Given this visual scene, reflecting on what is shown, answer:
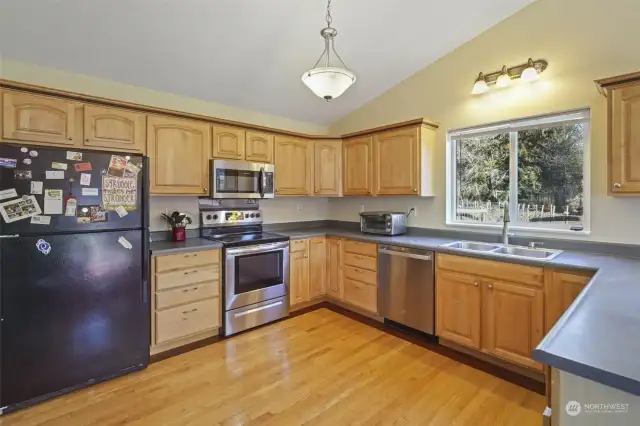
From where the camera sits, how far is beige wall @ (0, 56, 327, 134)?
→ 256 cm

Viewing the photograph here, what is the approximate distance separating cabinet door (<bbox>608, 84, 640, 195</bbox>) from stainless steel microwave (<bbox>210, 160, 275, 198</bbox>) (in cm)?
299

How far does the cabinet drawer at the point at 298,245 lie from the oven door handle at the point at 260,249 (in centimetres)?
10

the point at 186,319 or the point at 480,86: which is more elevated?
the point at 480,86

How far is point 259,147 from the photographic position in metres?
3.75

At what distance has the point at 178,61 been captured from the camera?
2.90 metres

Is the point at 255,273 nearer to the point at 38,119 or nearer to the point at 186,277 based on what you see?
the point at 186,277

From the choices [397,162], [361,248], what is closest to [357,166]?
[397,162]

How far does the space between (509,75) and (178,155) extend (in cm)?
314

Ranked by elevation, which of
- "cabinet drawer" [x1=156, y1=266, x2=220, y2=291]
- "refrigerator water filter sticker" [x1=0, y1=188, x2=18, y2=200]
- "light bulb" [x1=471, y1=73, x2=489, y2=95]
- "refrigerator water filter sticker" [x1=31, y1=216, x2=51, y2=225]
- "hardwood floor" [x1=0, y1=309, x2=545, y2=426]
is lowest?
"hardwood floor" [x1=0, y1=309, x2=545, y2=426]

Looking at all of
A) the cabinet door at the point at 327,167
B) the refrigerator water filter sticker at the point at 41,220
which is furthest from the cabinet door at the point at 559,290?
the refrigerator water filter sticker at the point at 41,220

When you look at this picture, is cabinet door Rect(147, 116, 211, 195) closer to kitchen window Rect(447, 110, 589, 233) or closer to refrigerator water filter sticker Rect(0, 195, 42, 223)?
refrigerator water filter sticker Rect(0, 195, 42, 223)

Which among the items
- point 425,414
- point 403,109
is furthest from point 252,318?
point 403,109

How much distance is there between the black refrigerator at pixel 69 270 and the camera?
2055mm

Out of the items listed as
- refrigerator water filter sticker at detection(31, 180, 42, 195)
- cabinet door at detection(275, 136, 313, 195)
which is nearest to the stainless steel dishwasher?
cabinet door at detection(275, 136, 313, 195)
